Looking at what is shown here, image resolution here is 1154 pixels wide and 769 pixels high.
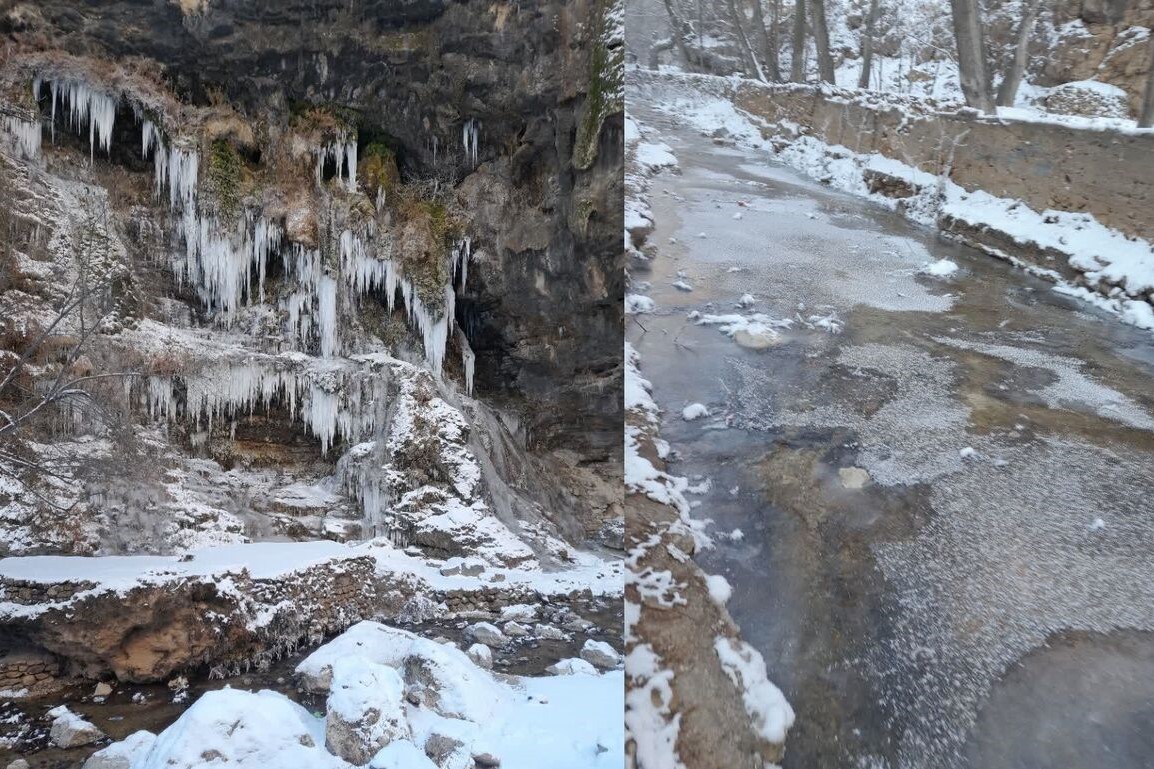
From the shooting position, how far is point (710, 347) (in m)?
1.84

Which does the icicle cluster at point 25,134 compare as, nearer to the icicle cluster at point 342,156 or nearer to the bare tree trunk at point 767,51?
the icicle cluster at point 342,156

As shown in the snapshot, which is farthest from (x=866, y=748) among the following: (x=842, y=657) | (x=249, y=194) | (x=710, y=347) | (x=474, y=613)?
(x=249, y=194)

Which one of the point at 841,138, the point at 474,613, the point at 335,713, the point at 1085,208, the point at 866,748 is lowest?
the point at 474,613

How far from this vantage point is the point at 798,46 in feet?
12.8

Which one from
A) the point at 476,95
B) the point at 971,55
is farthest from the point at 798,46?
the point at 476,95

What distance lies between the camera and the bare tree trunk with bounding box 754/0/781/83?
3.81 metres

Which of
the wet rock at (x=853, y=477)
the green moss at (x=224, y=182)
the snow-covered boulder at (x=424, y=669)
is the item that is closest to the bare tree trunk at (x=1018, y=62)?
the wet rock at (x=853, y=477)

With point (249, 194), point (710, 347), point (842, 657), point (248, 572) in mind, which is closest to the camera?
point (842, 657)

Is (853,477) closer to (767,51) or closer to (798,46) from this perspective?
(798,46)

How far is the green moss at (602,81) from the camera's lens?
8336 millimetres

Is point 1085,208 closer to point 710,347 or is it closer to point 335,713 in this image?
point 710,347

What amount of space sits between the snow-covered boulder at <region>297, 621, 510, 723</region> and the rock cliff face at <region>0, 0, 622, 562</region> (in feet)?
8.08

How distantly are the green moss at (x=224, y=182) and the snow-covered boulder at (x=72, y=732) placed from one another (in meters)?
6.93

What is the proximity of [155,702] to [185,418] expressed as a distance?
421 centimetres
